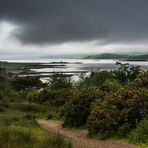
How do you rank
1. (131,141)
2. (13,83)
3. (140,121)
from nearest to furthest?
(131,141)
(140,121)
(13,83)

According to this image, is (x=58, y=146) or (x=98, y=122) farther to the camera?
(x=98, y=122)

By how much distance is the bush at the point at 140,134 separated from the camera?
1814 cm

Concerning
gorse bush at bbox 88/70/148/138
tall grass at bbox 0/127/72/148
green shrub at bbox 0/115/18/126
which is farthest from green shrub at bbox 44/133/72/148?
green shrub at bbox 0/115/18/126

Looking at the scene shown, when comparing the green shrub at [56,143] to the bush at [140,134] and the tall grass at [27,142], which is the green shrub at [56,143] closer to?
the tall grass at [27,142]

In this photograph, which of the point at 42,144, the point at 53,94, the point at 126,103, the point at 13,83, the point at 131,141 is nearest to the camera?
the point at 42,144

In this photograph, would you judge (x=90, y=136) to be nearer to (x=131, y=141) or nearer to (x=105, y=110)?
(x=105, y=110)

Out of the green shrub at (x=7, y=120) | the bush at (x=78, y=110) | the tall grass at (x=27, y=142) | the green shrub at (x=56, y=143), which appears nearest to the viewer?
the tall grass at (x=27, y=142)

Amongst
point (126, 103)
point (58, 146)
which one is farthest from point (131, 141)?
point (58, 146)

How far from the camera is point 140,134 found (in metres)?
18.4

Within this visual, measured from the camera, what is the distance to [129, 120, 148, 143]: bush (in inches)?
714

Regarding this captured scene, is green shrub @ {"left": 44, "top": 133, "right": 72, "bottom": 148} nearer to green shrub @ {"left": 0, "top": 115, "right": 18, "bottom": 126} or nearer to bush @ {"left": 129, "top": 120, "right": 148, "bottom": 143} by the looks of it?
bush @ {"left": 129, "top": 120, "right": 148, "bottom": 143}

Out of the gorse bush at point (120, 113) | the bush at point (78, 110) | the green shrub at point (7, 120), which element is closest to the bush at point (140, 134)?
the gorse bush at point (120, 113)

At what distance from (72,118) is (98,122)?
502 centimetres

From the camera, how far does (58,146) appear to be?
1137 centimetres
